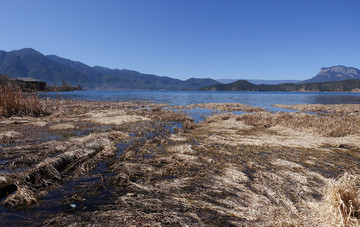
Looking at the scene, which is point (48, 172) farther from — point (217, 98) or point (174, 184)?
point (217, 98)

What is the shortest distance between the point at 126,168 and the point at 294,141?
37.8 ft

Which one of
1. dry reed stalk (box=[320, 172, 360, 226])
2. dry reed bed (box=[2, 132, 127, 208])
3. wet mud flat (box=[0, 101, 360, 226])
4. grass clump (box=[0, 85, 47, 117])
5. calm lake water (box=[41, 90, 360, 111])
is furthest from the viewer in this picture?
calm lake water (box=[41, 90, 360, 111])

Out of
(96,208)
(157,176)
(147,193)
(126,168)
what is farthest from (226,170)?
(96,208)

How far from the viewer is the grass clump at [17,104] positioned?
15898 mm

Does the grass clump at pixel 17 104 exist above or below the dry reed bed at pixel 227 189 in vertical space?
above

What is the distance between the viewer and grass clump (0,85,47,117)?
15.9m

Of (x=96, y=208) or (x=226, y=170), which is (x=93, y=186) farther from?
(x=226, y=170)

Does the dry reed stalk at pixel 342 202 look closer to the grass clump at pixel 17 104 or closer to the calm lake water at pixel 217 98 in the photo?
the grass clump at pixel 17 104

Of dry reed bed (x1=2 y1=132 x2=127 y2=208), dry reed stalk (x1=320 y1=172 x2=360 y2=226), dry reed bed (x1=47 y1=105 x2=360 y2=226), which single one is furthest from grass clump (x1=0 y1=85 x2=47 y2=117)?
dry reed stalk (x1=320 y1=172 x2=360 y2=226)

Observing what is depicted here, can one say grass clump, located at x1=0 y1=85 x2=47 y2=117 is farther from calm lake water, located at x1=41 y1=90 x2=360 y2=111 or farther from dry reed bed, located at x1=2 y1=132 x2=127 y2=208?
dry reed bed, located at x1=2 y1=132 x2=127 y2=208

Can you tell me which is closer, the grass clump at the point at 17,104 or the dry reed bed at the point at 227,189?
the dry reed bed at the point at 227,189

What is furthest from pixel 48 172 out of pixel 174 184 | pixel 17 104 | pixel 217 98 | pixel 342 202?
pixel 217 98

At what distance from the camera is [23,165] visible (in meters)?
6.51

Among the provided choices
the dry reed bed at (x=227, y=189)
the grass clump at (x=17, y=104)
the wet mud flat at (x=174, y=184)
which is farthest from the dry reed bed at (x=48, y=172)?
the grass clump at (x=17, y=104)
